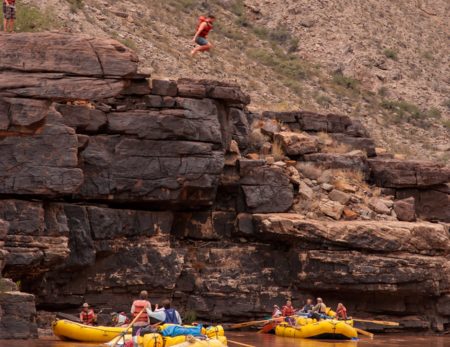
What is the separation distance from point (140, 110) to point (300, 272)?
314 inches

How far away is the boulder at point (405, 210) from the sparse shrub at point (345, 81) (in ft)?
85.9

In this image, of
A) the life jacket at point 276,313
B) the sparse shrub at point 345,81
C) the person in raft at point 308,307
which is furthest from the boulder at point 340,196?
the sparse shrub at point 345,81

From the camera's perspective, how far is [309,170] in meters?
42.4

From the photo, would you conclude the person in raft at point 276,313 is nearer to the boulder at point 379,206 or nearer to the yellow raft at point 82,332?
the boulder at point 379,206

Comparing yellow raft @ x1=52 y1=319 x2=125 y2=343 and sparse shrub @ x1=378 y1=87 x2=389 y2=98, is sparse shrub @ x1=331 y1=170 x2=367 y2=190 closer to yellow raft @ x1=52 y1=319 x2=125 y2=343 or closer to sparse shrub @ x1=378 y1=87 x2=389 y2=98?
yellow raft @ x1=52 y1=319 x2=125 y2=343

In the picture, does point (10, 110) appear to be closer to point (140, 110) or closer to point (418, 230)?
point (140, 110)

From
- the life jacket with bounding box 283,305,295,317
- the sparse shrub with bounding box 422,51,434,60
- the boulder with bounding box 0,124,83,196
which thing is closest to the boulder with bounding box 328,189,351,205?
the life jacket with bounding box 283,305,295,317

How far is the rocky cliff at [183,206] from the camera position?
3456cm

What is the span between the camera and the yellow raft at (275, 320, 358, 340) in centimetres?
3538

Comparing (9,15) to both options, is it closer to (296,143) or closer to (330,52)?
(296,143)

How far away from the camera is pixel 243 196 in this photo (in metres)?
40.4

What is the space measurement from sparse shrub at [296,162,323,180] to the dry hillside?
52.0ft

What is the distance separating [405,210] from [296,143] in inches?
188

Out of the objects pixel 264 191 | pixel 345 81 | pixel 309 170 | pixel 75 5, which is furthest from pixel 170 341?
pixel 345 81
